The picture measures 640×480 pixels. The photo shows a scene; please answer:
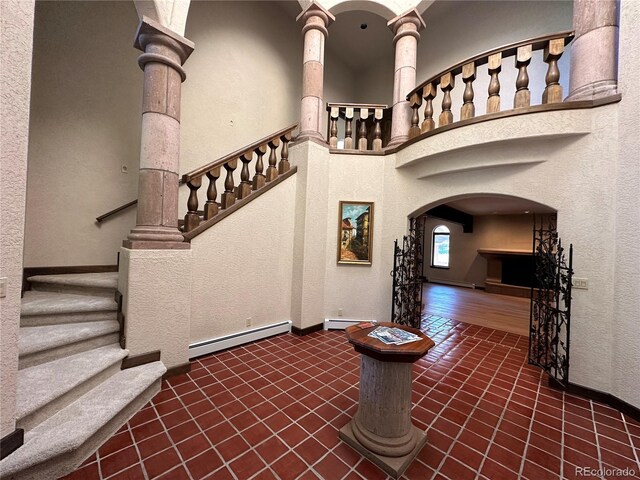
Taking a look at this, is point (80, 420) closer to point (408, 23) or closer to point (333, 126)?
point (333, 126)

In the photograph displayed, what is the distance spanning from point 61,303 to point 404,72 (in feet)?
20.1

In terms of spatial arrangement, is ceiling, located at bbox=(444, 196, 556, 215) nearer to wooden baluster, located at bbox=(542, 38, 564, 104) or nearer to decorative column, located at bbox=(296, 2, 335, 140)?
wooden baluster, located at bbox=(542, 38, 564, 104)

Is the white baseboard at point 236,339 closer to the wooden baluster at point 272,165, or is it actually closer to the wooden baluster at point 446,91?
the wooden baluster at point 272,165

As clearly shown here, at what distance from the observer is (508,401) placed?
2.78m

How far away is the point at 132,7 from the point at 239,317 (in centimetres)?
550

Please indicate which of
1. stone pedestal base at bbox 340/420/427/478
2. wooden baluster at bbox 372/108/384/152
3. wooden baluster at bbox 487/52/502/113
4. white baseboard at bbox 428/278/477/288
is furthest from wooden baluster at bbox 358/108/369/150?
white baseboard at bbox 428/278/477/288

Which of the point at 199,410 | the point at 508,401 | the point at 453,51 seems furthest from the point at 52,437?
the point at 453,51

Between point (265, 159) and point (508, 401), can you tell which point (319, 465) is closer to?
point (508, 401)

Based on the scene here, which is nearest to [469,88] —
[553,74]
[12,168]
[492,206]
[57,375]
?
[553,74]

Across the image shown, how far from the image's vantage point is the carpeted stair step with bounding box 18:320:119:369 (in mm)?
2327

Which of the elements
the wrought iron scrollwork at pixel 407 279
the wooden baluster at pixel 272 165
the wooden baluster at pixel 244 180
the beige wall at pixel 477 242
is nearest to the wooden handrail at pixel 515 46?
the wrought iron scrollwork at pixel 407 279

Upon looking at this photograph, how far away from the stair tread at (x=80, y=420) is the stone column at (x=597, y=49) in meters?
5.62

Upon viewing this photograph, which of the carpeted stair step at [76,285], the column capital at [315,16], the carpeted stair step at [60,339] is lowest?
the carpeted stair step at [60,339]

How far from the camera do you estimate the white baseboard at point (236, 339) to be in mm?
3535
